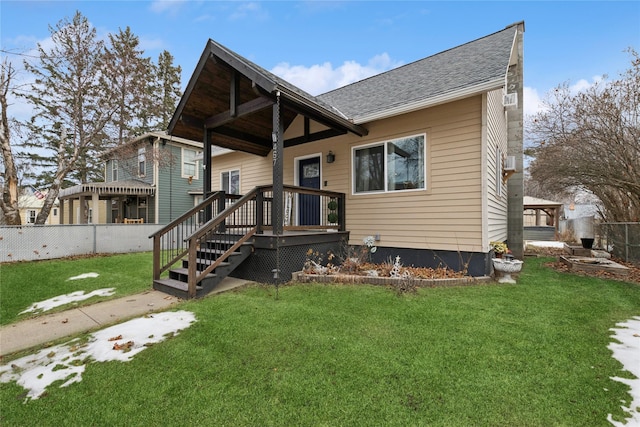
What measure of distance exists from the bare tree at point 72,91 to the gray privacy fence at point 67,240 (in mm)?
2495

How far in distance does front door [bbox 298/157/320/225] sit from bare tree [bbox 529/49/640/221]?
8.14 meters

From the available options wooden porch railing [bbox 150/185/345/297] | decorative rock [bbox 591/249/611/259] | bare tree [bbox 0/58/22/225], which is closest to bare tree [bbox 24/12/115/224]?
bare tree [bbox 0/58/22/225]

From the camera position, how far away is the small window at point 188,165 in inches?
686

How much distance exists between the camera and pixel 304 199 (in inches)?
317

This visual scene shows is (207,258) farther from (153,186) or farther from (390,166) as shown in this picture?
(153,186)

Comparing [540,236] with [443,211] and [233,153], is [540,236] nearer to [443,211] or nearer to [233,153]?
[443,211]

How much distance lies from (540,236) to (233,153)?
18535mm

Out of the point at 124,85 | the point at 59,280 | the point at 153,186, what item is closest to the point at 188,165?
the point at 153,186

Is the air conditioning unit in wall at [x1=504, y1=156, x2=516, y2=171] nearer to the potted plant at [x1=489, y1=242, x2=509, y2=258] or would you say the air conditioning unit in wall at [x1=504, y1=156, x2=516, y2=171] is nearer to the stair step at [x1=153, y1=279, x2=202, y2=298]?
the potted plant at [x1=489, y1=242, x2=509, y2=258]

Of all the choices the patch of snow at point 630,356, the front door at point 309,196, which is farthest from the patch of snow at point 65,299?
the patch of snow at point 630,356

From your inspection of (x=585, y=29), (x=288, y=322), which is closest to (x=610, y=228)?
(x=585, y=29)

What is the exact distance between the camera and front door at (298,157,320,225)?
783 cm

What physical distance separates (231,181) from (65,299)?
6.13 m

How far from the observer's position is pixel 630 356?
270cm
